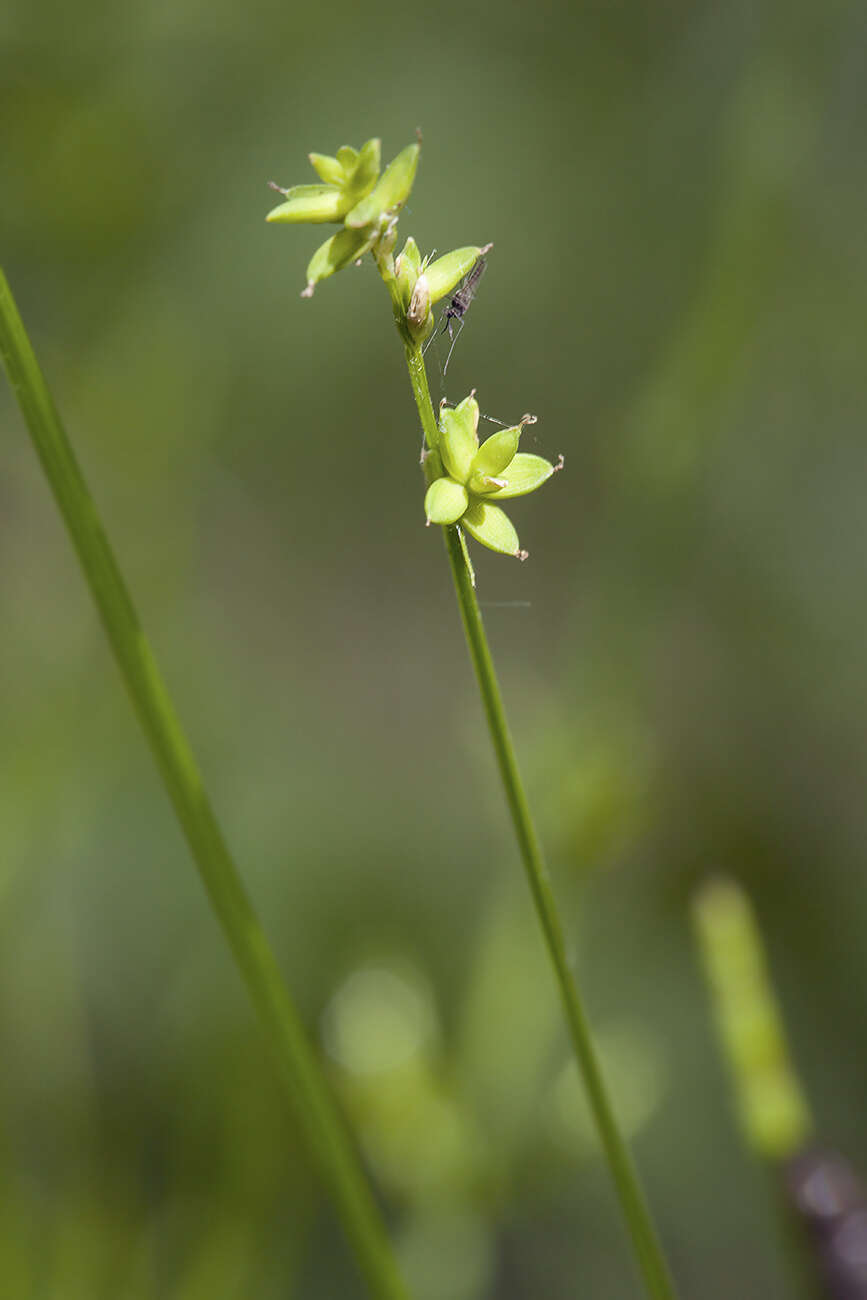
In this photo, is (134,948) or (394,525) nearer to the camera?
(134,948)

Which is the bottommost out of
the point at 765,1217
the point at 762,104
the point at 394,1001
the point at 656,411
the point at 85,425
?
the point at 765,1217

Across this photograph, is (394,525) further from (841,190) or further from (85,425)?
(841,190)

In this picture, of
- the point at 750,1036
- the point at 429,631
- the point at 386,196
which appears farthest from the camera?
the point at 429,631

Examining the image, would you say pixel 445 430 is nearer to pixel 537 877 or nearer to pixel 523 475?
pixel 523 475

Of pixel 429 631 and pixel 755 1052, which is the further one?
pixel 429 631

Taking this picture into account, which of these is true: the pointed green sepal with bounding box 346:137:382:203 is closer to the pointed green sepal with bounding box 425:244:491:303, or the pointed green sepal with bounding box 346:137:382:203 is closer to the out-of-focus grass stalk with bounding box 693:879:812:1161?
the pointed green sepal with bounding box 425:244:491:303

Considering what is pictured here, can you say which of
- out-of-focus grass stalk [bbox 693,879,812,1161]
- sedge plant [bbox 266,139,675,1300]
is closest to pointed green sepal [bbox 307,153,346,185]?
sedge plant [bbox 266,139,675,1300]

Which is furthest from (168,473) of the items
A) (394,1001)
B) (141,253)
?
(394,1001)

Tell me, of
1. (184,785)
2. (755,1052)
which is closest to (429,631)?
(755,1052)
